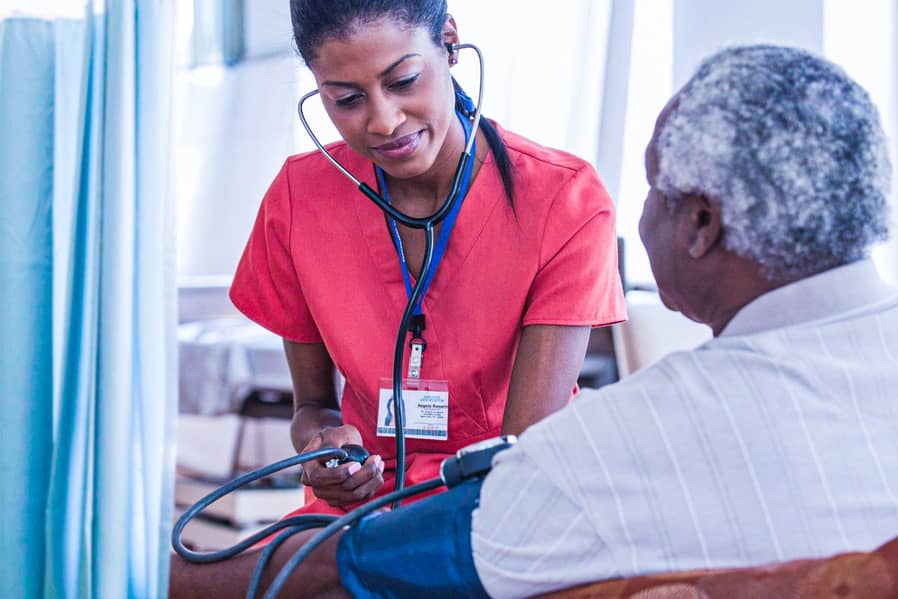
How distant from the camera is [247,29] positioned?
2928mm

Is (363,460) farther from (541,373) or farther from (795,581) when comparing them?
(795,581)

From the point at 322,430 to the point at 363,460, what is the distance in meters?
0.12

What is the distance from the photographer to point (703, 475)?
668 mm

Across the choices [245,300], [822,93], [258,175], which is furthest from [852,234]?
[258,175]

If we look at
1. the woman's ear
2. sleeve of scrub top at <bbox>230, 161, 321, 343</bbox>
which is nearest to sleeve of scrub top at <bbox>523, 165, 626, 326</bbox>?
the woman's ear

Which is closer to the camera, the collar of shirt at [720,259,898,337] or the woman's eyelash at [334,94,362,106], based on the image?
the collar of shirt at [720,259,898,337]

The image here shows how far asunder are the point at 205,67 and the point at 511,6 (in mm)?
1011

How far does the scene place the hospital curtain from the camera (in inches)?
64.7

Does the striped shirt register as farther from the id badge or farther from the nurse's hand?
the id badge

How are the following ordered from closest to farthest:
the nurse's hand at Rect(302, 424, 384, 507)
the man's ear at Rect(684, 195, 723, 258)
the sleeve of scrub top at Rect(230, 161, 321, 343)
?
the man's ear at Rect(684, 195, 723, 258)
the nurse's hand at Rect(302, 424, 384, 507)
the sleeve of scrub top at Rect(230, 161, 321, 343)

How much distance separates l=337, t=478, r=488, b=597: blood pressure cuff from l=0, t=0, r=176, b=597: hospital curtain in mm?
999

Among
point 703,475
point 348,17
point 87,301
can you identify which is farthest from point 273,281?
point 703,475

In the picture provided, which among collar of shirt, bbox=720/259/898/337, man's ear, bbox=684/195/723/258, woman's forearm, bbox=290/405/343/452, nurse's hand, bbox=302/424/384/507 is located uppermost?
man's ear, bbox=684/195/723/258

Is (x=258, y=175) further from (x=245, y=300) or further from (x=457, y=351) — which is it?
(x=457, y=351)
